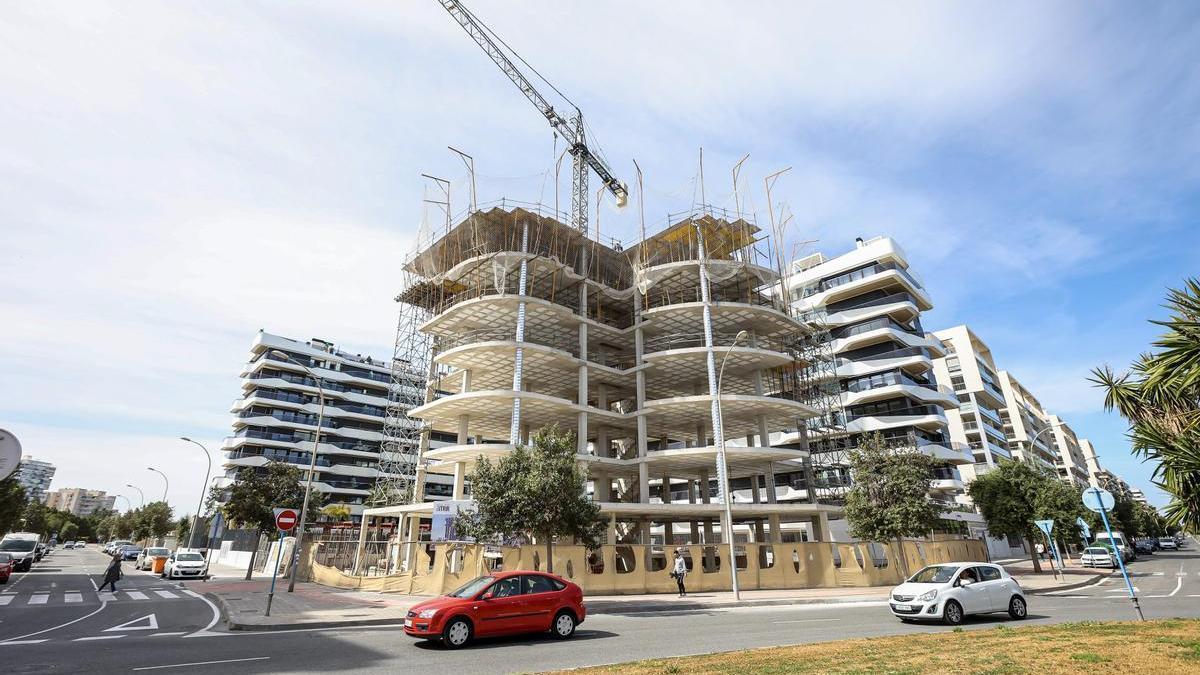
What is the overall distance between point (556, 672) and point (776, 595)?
19.1m

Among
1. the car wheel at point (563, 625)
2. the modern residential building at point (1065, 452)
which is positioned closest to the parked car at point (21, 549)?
the car wheel at point (563, 625)

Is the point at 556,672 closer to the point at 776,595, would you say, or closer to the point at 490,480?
the point at 490,480

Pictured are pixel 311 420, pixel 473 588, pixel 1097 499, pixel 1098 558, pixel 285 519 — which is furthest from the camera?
pixel 311 420

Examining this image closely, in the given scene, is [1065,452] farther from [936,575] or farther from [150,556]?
A: [150,556]

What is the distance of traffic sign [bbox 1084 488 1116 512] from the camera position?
507 inches

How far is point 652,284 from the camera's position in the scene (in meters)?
41.4

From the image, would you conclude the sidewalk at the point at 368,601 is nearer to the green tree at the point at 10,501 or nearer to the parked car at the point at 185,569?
the parked car at the point at 185,569

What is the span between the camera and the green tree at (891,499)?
2855 cm

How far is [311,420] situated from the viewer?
241ft

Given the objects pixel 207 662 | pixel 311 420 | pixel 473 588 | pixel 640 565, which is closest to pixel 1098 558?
→ pixel 640 565

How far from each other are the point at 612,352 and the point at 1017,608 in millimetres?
32827

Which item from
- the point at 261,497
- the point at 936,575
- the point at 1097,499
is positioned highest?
the point at 261,497

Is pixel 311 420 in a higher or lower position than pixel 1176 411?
higher

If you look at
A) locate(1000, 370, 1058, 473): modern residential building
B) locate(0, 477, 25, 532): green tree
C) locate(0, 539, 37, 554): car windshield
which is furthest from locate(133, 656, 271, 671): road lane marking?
locate(1000, 370, 1058, 473): modern residential building
